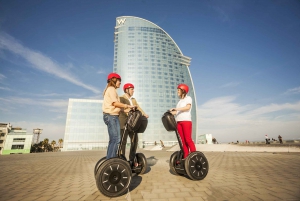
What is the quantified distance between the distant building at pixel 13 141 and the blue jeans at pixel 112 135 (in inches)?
3035

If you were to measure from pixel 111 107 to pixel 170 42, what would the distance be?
104 m

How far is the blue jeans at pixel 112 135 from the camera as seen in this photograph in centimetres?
287

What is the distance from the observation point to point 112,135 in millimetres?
2961

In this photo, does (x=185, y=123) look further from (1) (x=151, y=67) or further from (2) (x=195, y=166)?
(1) (x=151, y=67)

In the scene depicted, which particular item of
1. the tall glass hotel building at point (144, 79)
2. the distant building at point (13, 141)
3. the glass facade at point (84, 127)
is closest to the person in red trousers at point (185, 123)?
the glass facade at point (84, 127)

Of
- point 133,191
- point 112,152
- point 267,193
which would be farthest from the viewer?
point 112,152

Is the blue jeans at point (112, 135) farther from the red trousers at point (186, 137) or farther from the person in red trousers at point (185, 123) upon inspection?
the red trousers at point (186, 137)

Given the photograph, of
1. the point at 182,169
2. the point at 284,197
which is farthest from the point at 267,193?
the point at 182,169

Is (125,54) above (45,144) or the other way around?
above

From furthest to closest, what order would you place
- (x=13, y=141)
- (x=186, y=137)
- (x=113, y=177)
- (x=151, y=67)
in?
(x=151, y=67) < (x=13, y=141) < (x=186, y=137) < (x=113, y=177)

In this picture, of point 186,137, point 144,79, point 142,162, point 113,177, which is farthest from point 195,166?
point 144,79

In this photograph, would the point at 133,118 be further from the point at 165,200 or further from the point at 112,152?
the point at 165,200

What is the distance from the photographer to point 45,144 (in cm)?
Result: 7481

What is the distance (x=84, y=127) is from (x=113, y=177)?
58139 millimetres
